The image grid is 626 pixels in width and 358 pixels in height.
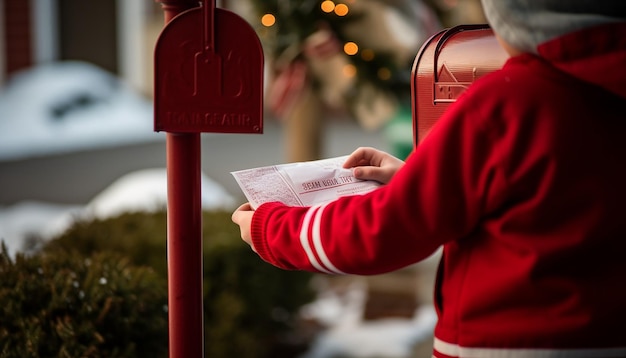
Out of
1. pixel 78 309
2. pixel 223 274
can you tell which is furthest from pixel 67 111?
pixel 78 309

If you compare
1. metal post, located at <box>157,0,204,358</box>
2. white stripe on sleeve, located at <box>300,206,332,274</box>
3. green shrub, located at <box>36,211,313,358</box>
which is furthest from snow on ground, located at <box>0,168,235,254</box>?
white stripe on sleeve, located at <box>300,206,332,274</box>

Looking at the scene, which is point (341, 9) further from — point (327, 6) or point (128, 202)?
point (128, 202)

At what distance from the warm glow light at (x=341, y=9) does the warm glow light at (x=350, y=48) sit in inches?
5.9

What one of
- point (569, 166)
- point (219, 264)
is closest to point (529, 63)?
point (569, 166)

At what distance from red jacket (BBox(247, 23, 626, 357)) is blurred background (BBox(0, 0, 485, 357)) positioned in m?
1.59

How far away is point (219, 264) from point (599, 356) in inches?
90.8

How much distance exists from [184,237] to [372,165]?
0.40 metres

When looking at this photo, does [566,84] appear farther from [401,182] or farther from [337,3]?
[337,3]

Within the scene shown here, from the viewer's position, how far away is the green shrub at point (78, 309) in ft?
6.36

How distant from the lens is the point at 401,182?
1.37 metres

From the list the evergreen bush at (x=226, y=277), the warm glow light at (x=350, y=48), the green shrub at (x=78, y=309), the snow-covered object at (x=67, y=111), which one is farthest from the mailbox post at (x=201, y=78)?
the snow-covered object at (x=67, y=111)

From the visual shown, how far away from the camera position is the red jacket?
4.35 ft

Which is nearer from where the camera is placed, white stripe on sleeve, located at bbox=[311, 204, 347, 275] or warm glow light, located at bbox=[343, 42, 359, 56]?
white stripe on sleeve, located at bbox=[311, 204, 347, 275]

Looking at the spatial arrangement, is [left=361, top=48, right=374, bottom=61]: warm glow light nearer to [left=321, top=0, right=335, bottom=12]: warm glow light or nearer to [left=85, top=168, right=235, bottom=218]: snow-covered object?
[left=321, top=0, right=335, bottom=12]: warm glow light
